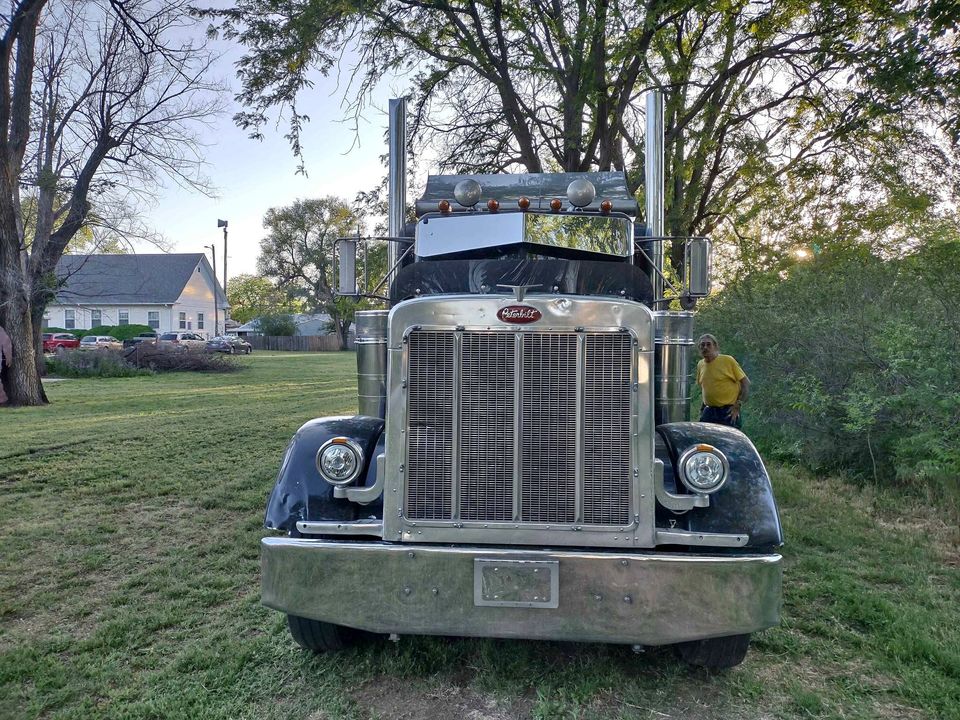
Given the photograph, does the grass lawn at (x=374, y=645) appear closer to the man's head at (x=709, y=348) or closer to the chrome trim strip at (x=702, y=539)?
the chrome trim strip at (x=702, y=539)

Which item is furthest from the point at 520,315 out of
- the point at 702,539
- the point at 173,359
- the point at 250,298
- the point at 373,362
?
the point at 250,298

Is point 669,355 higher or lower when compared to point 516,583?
higher

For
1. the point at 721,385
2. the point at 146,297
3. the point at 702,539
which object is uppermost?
the point at 146,297

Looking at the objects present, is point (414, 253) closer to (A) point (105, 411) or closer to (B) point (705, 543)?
(B) point (705, 543)

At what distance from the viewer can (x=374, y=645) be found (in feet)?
12.1

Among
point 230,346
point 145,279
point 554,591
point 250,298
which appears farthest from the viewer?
point 250,298

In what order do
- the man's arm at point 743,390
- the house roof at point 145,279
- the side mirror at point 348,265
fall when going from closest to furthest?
the side mirror at point 348,265 < the man's arm at point 743,390 < the house roof at point 145,279

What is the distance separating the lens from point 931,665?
343 cm

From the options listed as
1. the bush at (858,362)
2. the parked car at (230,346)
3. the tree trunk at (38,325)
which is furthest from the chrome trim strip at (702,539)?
the parked car at (230,346)

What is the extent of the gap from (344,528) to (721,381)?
4.98 metres

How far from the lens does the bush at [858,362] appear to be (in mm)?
5410

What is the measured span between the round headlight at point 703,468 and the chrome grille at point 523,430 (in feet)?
0.99

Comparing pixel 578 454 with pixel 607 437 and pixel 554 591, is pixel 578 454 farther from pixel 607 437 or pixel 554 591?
pixel 554 591

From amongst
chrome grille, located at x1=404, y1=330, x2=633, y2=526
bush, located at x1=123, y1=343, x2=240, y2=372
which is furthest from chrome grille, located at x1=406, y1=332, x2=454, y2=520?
bush, located at x1=123, y1=343, x2=240, y2=372
